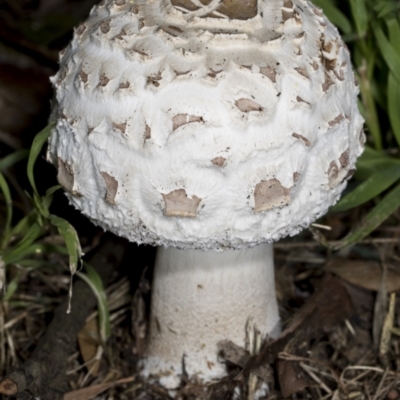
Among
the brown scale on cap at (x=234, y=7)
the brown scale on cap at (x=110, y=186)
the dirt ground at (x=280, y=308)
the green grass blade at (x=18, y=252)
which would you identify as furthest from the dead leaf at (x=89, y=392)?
the brown scale on cap at (x=234, y=7)

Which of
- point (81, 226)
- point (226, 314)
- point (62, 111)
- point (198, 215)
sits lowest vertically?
point (81, 226)

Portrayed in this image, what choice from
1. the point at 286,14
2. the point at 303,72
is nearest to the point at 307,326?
the point at 303,72

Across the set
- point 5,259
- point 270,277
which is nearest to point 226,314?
point 270,277

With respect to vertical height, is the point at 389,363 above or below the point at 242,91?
below

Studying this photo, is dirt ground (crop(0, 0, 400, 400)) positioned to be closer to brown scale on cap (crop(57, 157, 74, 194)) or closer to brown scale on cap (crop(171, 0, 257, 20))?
brown scale on cap (crop(57, 157, 74, 194))

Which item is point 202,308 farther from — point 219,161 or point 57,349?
point 219,161

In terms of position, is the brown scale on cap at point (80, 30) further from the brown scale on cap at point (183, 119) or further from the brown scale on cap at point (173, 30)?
the brown scale on cap at point (183, 119)

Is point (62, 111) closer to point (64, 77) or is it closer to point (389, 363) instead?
point (64, 77)
